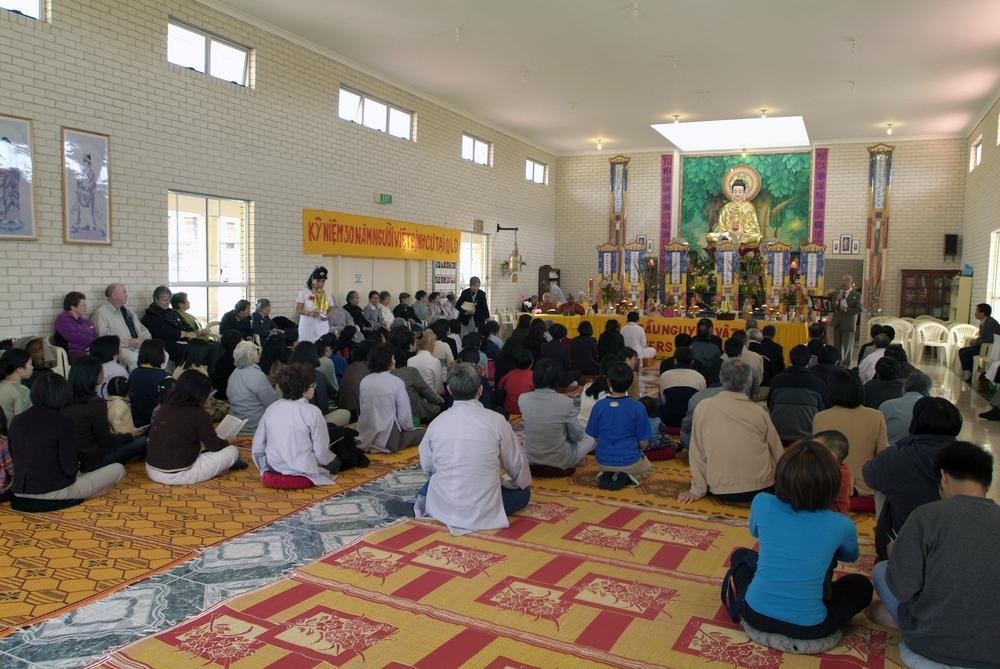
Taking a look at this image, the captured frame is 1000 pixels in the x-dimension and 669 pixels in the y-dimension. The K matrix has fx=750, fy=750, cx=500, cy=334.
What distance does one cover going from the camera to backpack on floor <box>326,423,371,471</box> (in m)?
5.95

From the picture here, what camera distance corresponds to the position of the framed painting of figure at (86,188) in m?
7.71

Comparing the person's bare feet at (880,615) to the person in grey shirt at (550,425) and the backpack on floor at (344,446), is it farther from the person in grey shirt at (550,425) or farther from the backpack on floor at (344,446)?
the backpack on floor at (344,446)

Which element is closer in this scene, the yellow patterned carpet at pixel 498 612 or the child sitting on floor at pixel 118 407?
the yellow patterned carpet at pixel 498 612

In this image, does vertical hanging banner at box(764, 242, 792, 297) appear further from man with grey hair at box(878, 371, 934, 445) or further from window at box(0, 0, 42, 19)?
window at box(0, 0, 42, 19)

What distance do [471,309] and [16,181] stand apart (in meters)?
7.56

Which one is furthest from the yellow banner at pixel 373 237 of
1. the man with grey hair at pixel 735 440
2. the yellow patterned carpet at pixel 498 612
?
the man with grey hair at pixel 735 440

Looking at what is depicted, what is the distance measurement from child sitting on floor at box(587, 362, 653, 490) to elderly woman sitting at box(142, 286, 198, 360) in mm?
5083

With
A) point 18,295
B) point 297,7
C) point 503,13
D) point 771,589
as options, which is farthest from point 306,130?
point 771,589

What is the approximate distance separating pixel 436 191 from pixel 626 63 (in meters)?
4.48

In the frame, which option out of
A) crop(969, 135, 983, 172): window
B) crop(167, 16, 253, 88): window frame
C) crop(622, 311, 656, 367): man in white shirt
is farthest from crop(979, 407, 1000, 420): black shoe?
crop(167, 16, 253, 88): window frame

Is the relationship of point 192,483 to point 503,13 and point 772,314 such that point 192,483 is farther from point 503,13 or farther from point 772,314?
point 772,314

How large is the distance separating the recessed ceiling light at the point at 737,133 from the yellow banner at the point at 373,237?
5.71 m

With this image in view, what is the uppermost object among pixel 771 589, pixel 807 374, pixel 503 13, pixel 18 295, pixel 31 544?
pixel 503 13

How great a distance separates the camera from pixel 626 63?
459 inches
